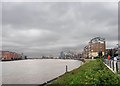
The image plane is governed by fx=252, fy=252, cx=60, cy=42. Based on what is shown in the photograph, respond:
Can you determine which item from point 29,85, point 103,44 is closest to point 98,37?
point 103,44

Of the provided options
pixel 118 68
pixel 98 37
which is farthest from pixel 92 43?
pixel 118 68

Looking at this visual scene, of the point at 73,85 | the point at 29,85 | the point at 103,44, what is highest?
the point at 103,44

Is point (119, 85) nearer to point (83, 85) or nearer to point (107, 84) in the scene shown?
point (107, 84)

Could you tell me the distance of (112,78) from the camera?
24.7ft

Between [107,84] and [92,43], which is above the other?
[92,43]

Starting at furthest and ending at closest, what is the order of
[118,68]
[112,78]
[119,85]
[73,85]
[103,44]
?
1. [103,44]
2. [118,68]
3. [73,85]
4. [112,78]
5. [119,85]

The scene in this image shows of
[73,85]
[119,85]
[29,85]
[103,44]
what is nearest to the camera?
[119,85]

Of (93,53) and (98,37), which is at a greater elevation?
(98,37)

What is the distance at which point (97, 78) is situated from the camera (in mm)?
7477

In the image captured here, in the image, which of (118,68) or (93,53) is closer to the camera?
(118,68)

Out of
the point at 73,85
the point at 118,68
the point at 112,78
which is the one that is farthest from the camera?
the point at 118,68

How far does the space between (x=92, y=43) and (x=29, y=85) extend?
518ft

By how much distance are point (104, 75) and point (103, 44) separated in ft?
583

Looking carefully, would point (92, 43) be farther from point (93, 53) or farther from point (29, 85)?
point (29, 85)
